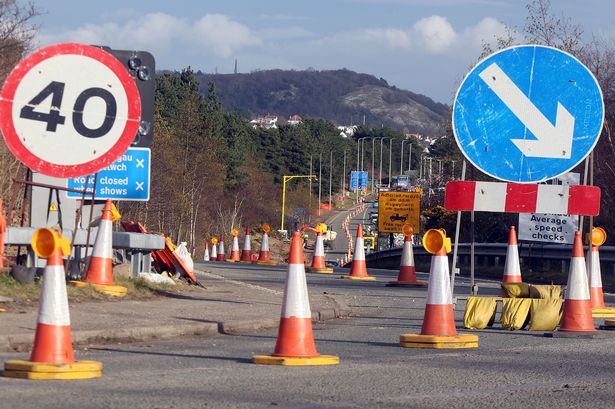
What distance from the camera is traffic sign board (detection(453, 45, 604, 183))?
11.5 metres

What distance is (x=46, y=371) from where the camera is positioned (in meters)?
7.42

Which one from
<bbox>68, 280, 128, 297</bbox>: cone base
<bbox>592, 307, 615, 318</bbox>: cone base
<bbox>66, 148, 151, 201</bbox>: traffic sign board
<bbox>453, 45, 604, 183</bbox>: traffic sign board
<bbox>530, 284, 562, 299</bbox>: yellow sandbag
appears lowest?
<bbox>592, 307, 615, 318</bbox>: cone base

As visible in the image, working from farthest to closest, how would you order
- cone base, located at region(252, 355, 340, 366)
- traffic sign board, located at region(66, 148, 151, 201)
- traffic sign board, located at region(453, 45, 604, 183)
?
1. traffic sign board, located at region(66, 148, 151, 201)
2. traffic sign board, located at region(453, 45, 604, 183)
3. cone base, located at region(252, 355, 340, 366)

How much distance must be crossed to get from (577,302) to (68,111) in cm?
530

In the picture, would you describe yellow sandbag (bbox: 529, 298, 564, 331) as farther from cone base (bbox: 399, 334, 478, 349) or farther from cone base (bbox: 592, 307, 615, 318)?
cone base (bbox: 399, 334, 478, 349)

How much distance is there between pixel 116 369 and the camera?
8.23m

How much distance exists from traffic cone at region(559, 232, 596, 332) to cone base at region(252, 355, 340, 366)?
3466 millimetres

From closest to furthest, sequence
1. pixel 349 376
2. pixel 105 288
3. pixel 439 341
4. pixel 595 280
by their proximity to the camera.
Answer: pixel 349 376
pixel 439 341
pixel 105 288
pixel 595 280

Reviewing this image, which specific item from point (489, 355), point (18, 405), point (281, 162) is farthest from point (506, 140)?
point (281, 162)

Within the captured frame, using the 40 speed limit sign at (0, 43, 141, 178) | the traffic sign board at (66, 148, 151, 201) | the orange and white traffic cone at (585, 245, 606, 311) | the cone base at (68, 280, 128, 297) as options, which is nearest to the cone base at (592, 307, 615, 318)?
the orange and white traffic cone at (585, 245, 606, 311)

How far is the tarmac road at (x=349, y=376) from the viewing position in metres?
6.98

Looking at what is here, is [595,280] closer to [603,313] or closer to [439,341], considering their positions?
[603,313]

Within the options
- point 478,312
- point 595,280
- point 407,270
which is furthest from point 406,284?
point 478,312

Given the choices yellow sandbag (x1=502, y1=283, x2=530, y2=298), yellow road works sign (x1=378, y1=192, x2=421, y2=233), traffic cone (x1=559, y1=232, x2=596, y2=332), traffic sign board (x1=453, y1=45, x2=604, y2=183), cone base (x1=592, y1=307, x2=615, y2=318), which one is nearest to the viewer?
traffic cone (x1=559, y1=232, x2=596, y2=332)
